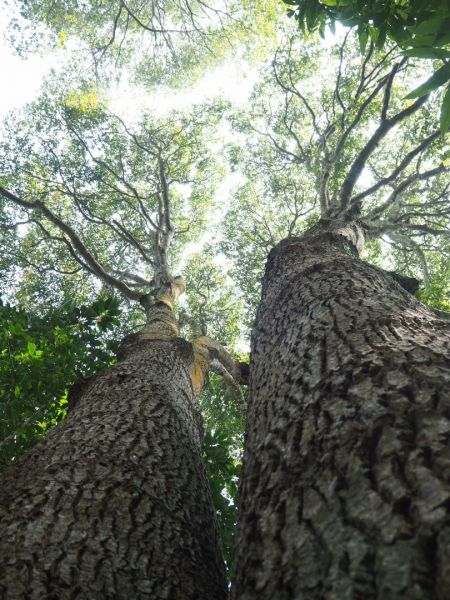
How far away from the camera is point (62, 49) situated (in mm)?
13734

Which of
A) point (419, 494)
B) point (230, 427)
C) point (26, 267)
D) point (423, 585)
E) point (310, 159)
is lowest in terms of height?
point (423, 585)

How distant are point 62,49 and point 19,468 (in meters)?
14.9

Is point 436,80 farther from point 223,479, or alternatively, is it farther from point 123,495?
point 223,479

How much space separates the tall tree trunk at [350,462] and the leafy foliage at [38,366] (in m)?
3.02

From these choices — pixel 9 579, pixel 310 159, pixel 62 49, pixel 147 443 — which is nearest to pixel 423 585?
pixel 9 579

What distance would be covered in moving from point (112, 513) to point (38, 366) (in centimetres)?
298

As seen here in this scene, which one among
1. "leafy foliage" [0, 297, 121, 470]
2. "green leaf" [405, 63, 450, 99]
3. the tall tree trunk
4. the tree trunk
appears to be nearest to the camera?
the tall tree trunk

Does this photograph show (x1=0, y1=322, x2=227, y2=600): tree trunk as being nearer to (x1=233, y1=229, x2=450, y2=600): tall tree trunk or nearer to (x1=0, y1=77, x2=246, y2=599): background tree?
(x1=0, y1=77, x2=246, y2=599): background tree

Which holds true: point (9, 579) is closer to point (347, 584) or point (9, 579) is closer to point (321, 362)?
point (347, 584)

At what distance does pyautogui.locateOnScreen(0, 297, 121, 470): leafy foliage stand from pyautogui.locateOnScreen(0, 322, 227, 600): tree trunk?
170cm

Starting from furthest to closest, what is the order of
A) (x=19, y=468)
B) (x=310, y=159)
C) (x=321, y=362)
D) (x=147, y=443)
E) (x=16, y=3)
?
1. (x=16, y=3)
2. (x=310, y=159)
3. (x=147, y=443)
4. (x=19, y=468)
5. (x=321, y=362)

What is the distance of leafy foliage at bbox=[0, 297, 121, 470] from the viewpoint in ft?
14.7

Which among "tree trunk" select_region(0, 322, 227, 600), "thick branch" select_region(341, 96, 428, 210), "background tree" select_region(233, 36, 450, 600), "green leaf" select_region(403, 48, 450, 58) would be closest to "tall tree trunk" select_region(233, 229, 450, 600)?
"background tree" select_region(233, 36, 450, 600)

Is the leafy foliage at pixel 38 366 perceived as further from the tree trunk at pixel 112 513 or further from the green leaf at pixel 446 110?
the green leaf at pixel 446 110
